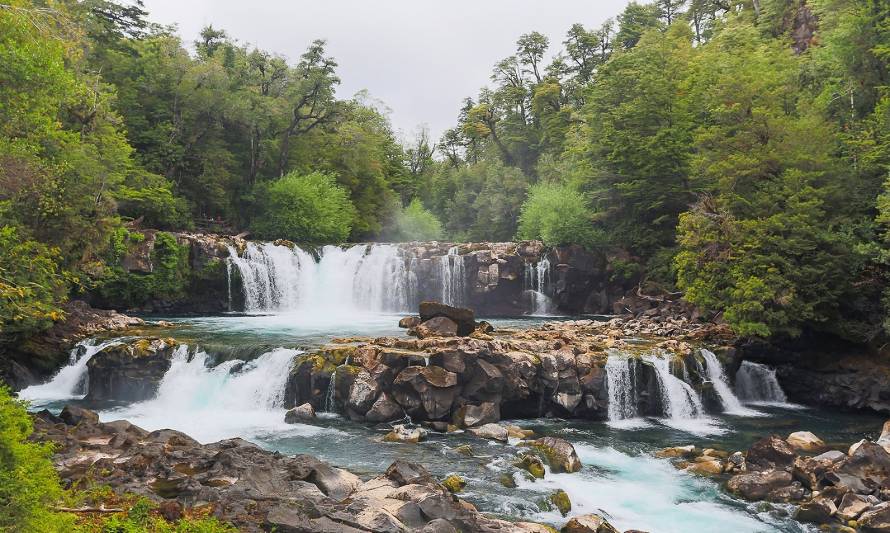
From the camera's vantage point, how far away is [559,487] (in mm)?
11227

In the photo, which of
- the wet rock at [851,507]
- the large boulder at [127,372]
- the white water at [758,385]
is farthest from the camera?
the white water at [758,385]

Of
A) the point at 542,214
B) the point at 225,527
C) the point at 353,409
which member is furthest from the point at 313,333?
the point at 542,214

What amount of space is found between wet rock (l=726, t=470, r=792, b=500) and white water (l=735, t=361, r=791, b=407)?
798 cm

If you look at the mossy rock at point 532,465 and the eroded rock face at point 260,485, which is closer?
the eroded rock face at point 260,485

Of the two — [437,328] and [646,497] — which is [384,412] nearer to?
[437,328]

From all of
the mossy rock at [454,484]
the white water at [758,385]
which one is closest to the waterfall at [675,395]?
the white water at [758,385]

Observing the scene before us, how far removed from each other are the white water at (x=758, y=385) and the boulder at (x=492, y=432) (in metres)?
9.02

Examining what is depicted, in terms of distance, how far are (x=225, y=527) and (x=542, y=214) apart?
31322 millimetres

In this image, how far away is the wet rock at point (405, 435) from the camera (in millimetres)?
13844

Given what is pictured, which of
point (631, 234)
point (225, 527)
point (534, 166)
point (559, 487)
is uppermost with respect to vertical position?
point (534, 166)

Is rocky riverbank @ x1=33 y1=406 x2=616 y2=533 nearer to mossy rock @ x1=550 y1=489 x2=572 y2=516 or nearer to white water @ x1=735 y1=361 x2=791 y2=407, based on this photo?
mossy rock @ x1=550 y1=489 x2=572 y2=516

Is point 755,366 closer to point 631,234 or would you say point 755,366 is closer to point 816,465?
point 816,465

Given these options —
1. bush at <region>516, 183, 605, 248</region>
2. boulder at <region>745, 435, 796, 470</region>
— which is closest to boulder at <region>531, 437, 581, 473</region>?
boulder at <region>745, 435, 796, 470</region>

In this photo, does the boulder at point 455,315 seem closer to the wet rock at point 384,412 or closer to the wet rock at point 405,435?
the wet rock at point 384,412
